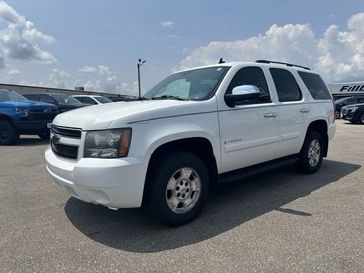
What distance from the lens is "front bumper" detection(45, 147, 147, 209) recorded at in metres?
3.38

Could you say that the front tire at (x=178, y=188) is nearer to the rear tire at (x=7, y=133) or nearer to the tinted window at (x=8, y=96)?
the rear tire at (x=7, y=133)

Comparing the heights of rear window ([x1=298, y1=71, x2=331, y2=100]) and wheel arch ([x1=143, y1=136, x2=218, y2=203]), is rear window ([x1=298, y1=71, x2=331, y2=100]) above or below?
above

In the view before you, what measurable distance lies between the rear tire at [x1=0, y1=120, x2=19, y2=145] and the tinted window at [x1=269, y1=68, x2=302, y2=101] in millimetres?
8654

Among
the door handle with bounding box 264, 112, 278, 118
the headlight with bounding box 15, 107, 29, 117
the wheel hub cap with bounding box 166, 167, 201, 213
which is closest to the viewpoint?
the wheel hub cap with bounding box 166, 167, 201, 213

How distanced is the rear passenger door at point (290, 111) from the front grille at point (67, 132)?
9.81 ft

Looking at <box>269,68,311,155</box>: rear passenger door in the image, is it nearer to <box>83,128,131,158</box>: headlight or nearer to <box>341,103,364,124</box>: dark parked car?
<box>83,128,131,158</box>: headlight

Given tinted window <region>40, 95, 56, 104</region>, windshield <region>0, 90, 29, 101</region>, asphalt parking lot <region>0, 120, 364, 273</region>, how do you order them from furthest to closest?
tinted window <region>40, 95, 56, 104</region> < windshield <region>0, 90, 29, 101</region> < asphalt parking lot <region>0, 120, 364, 273</region>

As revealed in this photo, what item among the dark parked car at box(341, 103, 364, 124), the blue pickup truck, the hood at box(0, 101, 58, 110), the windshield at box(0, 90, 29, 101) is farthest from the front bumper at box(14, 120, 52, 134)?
the dark parked car at box(341, 103, 364, 124)

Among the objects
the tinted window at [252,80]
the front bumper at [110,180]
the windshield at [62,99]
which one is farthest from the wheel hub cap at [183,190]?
the windshield at [62,99]

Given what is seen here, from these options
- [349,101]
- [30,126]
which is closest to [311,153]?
[30,126]

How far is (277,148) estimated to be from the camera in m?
5.24

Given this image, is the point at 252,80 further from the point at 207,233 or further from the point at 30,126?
the point at 30,126

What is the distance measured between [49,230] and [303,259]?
2.68 meters

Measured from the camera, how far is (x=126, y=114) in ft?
11.7
